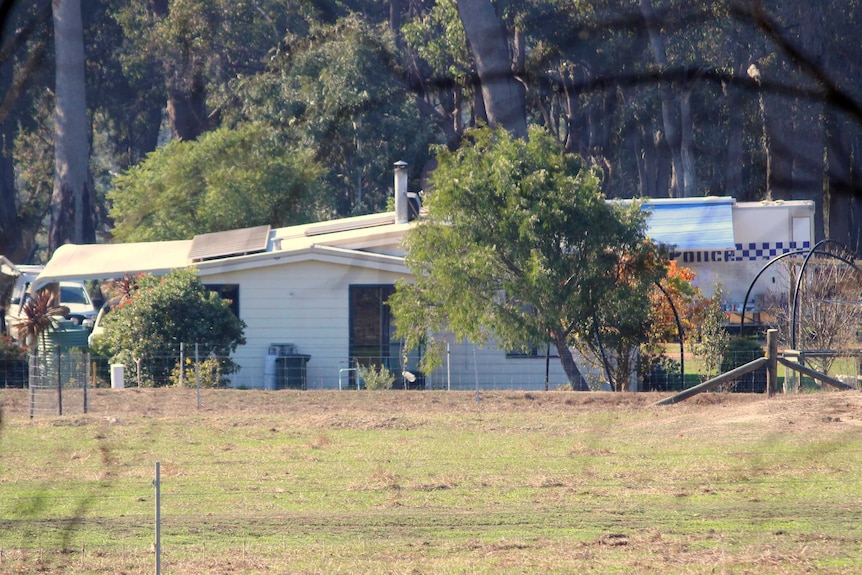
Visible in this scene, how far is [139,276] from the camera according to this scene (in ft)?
48.4

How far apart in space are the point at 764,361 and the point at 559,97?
758cm

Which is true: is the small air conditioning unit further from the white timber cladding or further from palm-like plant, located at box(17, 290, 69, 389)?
palm-like plant, located at box(17, 290, 69, 389)

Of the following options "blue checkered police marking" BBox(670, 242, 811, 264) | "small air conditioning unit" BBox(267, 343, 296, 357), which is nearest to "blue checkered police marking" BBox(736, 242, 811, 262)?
"blue checkered police marking" BBox(670, 242, 811, 264)

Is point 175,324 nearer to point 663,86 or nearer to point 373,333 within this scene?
point 373,333

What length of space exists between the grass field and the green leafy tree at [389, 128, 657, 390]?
1.72 m

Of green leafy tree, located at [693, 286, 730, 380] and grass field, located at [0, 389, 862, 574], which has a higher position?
green leafy tree, located at [693, 286, 730, 380]

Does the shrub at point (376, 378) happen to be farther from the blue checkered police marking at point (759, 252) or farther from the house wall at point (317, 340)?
the blue checkered police marking at point (759, 252)

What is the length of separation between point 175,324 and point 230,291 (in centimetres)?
126

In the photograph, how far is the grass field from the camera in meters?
5.49

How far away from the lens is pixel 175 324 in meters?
14.2

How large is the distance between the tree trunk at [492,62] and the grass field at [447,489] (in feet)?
6.94

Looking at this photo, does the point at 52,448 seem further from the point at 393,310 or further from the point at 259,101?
the point at 259,101

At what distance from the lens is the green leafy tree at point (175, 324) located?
14.2 metres

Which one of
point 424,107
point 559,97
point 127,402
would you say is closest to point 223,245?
point 424,107
